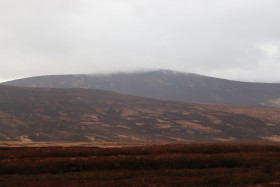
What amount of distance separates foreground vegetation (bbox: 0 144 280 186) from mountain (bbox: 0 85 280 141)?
72544 millimetres

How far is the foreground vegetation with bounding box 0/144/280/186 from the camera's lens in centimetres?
2448

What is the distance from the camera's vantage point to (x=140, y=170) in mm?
30422

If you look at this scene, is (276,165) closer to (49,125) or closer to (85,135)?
(85,135)

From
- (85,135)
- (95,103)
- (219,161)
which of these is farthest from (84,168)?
(95,103)

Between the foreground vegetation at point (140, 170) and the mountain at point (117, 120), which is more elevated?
the foreground vegetation at point (140, 170)

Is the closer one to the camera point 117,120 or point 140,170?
point 140,170

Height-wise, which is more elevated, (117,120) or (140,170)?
(140,170)

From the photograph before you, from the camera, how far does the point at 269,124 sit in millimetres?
137000

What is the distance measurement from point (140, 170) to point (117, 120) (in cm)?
11626

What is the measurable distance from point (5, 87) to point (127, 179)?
192013 millimetres

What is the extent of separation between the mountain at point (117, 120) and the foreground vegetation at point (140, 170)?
72544 mm

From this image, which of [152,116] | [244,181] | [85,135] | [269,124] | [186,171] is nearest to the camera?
[244,181]

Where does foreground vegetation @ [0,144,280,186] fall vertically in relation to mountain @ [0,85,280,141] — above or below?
above

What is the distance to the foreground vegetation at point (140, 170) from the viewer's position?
80.3ft
